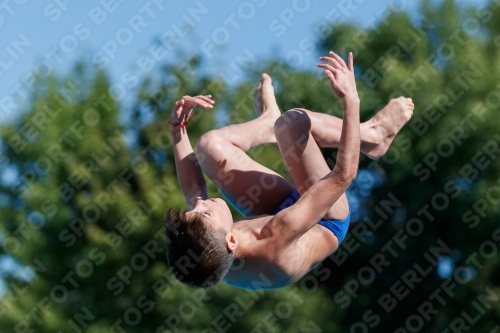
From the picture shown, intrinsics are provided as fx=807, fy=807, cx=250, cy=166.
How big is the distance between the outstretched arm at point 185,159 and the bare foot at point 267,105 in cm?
47

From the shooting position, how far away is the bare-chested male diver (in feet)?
11.4

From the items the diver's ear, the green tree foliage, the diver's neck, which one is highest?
the diver's ear

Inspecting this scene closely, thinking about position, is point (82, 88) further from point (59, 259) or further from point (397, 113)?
point (397, 113)

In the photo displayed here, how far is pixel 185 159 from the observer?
160 inches

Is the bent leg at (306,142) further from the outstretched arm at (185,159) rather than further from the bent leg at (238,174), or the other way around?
the outstretched arm at (185,159)

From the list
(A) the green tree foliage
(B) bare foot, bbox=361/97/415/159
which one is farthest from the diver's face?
(A) the green tree foliage

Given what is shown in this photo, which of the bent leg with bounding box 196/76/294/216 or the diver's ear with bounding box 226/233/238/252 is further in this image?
the bent leg with bounding box 196/76/294/216

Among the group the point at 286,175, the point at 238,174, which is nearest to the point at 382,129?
the point at 238,174

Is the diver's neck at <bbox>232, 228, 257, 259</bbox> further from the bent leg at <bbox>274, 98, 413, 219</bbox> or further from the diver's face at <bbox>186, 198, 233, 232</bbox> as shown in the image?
the bent leg at <bbox>274, 98, 413, 219</bbox>

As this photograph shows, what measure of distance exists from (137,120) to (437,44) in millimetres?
5283

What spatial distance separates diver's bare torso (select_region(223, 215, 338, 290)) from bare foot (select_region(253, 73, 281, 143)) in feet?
2.08

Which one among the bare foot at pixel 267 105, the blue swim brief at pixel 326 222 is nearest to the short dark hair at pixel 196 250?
the blue swim brief at pixel 326 222

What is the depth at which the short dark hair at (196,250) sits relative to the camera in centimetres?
347

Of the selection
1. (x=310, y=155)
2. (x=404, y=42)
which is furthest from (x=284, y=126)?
(x=404, y=42)
